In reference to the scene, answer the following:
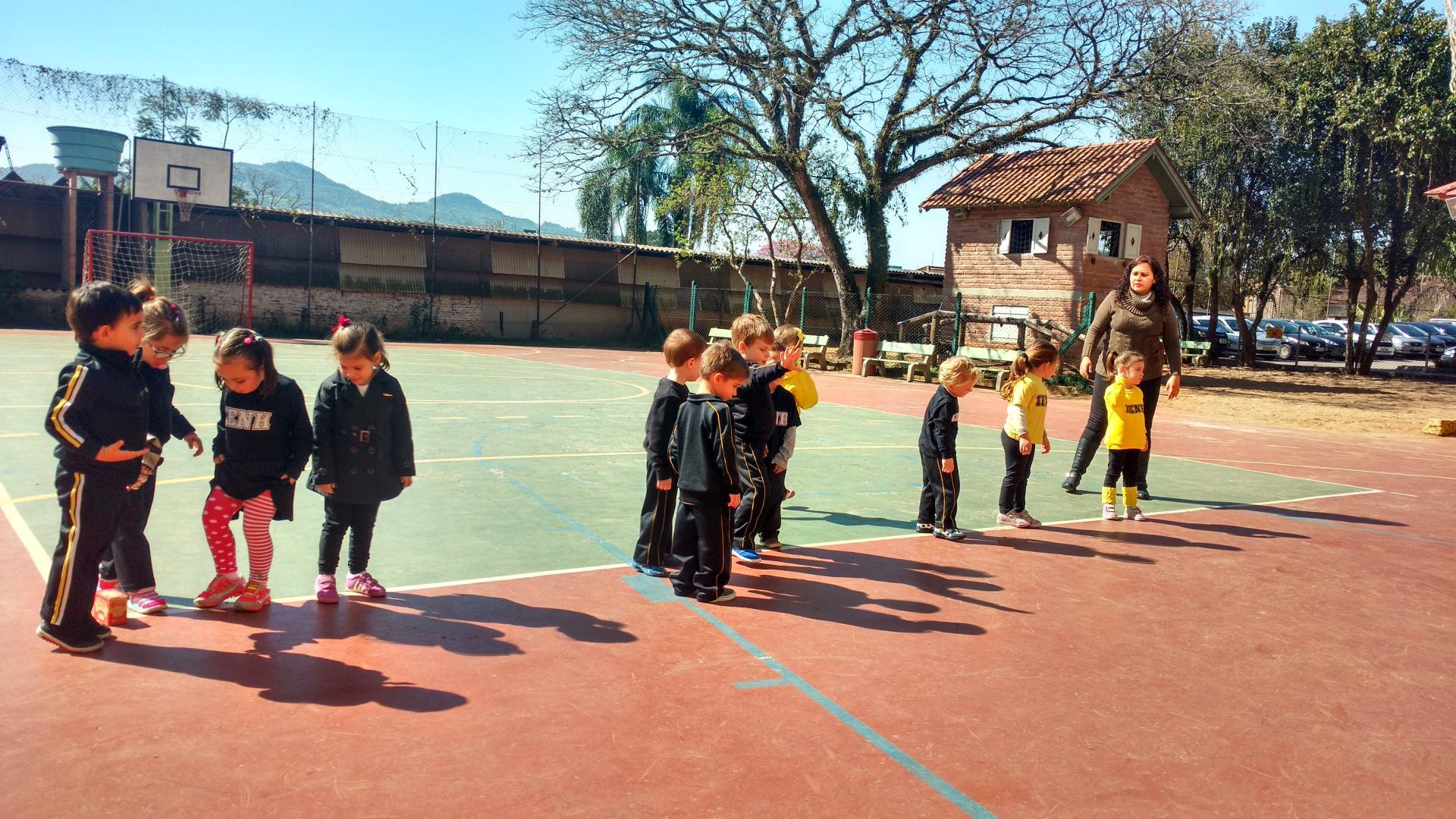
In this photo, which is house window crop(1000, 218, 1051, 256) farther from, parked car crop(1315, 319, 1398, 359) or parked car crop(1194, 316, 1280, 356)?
parked car crop(1315, 319, 1398, 359)

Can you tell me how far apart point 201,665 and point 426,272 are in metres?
29.3

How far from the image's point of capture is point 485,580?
5070 millimetres

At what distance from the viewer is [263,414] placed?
4457 mm

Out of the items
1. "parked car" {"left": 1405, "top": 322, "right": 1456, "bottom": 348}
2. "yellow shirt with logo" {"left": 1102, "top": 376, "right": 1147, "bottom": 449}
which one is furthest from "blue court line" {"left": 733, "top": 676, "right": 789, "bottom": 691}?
"parked car" {"left": 1405, "top": 322, "right": 1456, "bottom": 348}

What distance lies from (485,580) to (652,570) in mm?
867

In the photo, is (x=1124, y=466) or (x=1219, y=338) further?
(x=1219, y=338)

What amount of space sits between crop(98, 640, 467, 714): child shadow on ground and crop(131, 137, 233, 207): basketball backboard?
26803 mm

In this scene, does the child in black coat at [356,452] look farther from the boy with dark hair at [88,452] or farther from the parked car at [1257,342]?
the parked car at [1257,342]

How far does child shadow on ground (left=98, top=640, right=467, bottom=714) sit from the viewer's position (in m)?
3.55

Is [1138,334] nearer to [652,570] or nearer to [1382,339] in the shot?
[652,570]

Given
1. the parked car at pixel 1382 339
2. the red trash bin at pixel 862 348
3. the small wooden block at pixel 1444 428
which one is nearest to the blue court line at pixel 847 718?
the small wooden block at pixel 1444 428

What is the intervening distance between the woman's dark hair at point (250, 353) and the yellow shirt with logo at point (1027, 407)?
15.3ft

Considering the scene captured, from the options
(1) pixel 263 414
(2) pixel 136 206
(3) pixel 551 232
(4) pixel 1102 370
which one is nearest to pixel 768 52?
(3) pixel 551 232

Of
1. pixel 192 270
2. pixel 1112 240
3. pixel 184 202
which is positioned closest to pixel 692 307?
pixel 1112 240
